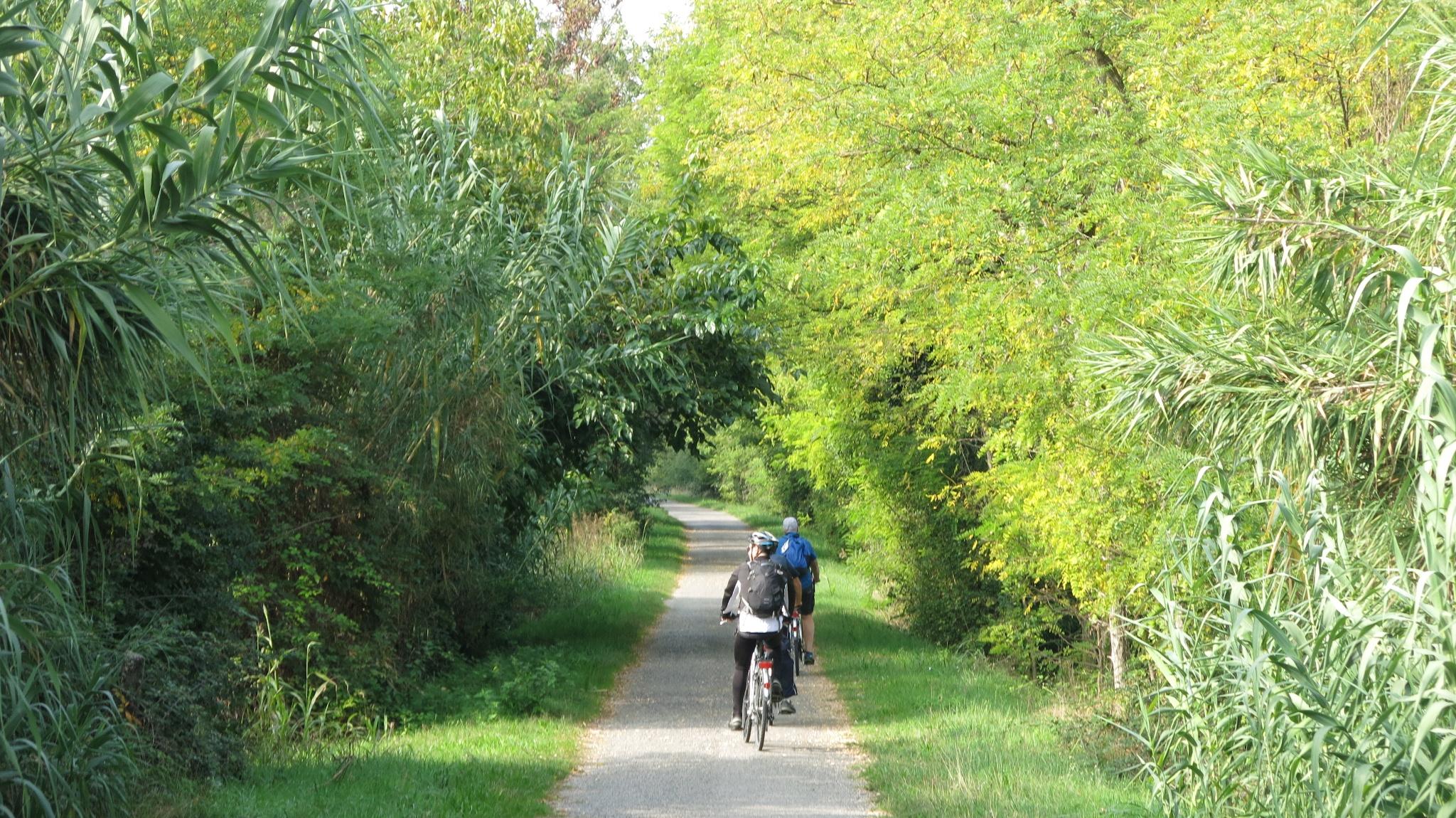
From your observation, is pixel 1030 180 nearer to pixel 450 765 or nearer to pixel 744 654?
pixel 744 654

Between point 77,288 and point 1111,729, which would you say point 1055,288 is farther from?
point 77,288

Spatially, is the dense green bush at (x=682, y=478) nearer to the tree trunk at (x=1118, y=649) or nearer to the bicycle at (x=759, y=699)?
the tree trunk at (x=1118, y=649)

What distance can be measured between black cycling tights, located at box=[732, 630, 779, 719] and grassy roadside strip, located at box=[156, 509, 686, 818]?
1.44 metres

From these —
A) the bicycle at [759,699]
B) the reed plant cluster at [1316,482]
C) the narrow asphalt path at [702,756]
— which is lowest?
the narrow asphalt path at [702,756]

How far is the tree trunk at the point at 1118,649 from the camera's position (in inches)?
579

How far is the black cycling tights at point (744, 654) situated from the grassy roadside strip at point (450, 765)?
144cm

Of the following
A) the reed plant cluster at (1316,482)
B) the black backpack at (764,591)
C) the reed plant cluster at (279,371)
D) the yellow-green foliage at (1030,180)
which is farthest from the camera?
the black backpack at (764,591)

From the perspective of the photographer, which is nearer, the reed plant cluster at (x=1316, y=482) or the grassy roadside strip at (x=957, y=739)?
the reed plant cluster at (x=1316, y=482)

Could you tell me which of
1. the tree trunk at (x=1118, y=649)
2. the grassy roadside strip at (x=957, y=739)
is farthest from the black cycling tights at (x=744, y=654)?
the tree trunk at (x=1118, y=649)

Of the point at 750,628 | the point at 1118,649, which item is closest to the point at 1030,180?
the point at 750,628

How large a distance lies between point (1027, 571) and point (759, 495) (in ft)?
173

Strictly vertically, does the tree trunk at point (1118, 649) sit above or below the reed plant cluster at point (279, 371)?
below

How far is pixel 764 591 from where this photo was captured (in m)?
12.2

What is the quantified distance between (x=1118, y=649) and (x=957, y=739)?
15.5 feet
